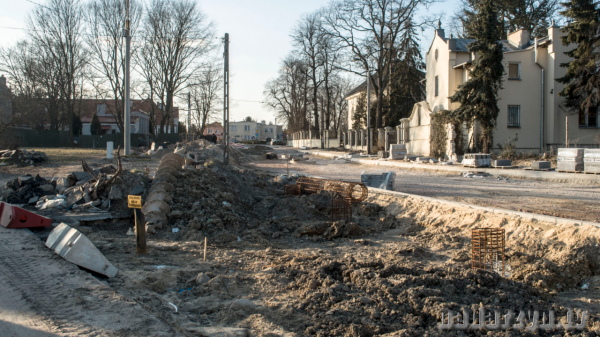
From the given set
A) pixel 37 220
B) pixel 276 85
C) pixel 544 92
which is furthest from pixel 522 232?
Answer: pixel 276 85

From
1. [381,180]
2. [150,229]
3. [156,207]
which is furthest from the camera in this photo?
[381,180]

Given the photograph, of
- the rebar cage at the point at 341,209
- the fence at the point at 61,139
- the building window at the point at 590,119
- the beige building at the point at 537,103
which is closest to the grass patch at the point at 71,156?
the fence at the point at 61,139

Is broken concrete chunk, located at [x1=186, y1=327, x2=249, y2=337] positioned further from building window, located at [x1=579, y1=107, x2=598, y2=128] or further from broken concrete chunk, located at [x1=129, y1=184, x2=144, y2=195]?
building window, located at [x1=579, y1=107, x2=598, y2=128]

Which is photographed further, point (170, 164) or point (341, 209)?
point (170, 164)

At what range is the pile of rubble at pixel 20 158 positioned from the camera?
1899 cm

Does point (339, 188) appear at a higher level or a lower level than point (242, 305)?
higher

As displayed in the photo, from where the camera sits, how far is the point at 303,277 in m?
5.48

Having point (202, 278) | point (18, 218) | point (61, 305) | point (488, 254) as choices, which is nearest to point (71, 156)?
point (18, 218)

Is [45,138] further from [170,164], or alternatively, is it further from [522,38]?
[522,38]

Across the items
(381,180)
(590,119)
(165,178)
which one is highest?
(590,119)

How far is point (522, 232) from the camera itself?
718 cm

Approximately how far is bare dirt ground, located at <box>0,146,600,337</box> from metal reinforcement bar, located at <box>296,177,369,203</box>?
1.63 m

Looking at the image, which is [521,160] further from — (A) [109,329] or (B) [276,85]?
(B) [276,85]

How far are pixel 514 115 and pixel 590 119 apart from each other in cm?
459
